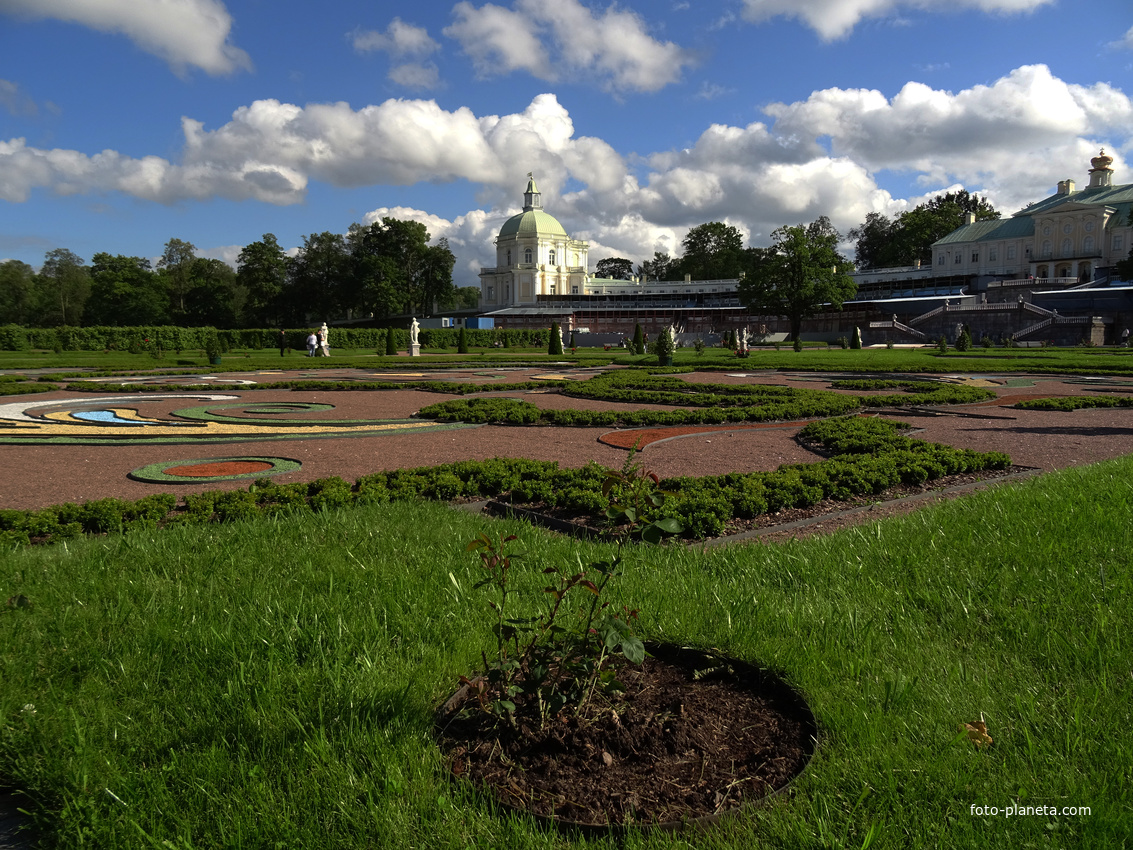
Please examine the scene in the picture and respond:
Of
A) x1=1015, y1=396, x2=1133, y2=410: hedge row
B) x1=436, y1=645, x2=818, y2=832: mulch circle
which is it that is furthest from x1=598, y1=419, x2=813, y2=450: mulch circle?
x1=436, y1=645, x2=818, y2=832: mulch circle

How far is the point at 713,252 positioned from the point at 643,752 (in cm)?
10701

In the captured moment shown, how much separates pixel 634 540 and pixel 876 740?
8.17 feet

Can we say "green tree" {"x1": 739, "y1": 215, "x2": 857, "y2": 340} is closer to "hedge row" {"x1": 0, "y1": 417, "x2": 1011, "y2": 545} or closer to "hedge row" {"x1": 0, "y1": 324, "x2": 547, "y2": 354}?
"hedge row" {"x1": 0, "y1": 324, "x2": 547, "y2": 354}

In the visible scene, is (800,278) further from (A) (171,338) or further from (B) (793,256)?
(A) (171,338)

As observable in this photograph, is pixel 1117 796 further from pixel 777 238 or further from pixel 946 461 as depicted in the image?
pixel 777 238

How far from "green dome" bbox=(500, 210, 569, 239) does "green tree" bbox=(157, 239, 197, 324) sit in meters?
40.1

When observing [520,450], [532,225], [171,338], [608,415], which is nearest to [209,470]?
[520,450]

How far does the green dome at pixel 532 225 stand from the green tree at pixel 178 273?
132 ft

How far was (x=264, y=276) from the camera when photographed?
69062 millimetres

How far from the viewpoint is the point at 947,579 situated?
3557mm

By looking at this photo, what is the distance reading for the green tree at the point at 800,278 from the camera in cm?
4991

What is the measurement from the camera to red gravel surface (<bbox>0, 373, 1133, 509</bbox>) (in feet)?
21.9

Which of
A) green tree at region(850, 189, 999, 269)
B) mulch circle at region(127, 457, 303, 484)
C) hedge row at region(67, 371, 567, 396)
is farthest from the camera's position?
green tree at region(850, 189, 999, 269)

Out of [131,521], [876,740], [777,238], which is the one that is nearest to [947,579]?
[876,740]
